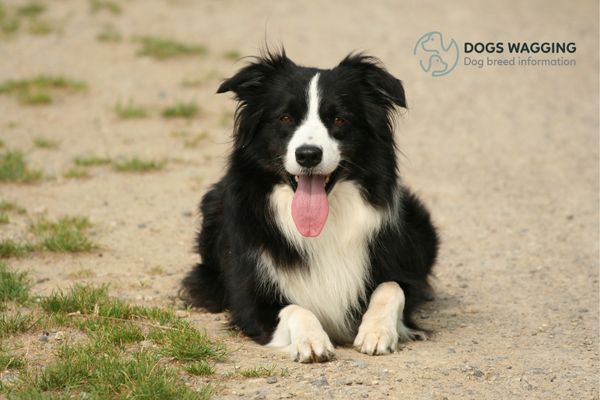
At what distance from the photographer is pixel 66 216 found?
8125 mm

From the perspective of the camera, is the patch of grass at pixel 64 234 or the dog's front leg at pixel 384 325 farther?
the patch of grass at pixel 64 234

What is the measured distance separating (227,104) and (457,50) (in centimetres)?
430

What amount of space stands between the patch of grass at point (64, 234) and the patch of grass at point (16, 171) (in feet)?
4.68

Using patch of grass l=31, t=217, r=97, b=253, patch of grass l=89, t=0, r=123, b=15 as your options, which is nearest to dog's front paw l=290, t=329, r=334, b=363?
patch of grass l=31, t=217, r=97, b=253

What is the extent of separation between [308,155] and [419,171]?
5360 millimetres

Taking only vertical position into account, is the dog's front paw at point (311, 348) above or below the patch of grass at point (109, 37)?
below

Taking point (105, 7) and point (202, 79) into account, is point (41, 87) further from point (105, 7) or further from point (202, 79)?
point (105, 7)

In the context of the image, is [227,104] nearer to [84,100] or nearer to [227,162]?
[84,100]

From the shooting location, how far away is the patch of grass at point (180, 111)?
11.8 metres

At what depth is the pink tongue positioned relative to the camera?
17.8 feet

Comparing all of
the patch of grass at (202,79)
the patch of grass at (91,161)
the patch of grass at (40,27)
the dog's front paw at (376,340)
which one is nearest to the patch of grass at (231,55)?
the patch of grass at (202,79)

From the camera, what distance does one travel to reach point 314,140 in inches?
207

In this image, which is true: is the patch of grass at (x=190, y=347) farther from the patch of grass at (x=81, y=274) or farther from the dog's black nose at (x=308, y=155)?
the patch of grass at (x=81, y=274)

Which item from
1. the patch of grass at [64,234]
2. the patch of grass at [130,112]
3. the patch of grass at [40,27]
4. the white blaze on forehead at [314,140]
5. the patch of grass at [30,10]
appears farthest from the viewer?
the patch of grass at [30,10]
